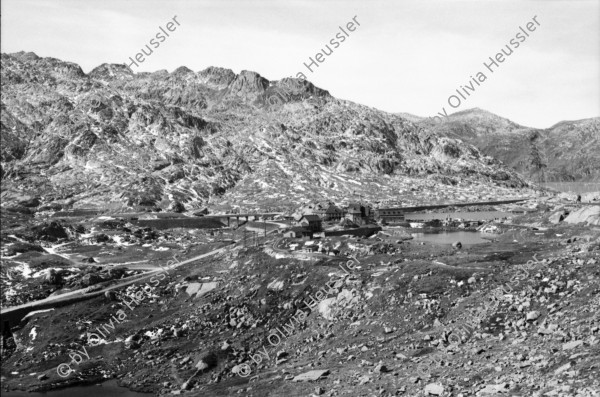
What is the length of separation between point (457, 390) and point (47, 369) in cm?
5622

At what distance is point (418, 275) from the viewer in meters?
64.9

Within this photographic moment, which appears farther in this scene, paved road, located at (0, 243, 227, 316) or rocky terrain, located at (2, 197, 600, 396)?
paved road, located at (0, 243, 227, 316)

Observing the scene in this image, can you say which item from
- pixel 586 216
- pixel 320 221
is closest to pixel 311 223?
pixel 320 221

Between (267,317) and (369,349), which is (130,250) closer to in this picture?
(267,317)

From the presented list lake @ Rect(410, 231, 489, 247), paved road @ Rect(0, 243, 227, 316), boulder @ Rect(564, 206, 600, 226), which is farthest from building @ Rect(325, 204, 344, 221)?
paved road @ Rect(0, 243, 227, 316)

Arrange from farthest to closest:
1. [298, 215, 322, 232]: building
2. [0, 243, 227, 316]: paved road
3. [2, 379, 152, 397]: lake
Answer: [298, 215, 322, 232]: building
[0, 243, 227, 316]: paved road
[2, 379, 152, 397]: lake

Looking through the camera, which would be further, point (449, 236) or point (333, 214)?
point (333, 214)

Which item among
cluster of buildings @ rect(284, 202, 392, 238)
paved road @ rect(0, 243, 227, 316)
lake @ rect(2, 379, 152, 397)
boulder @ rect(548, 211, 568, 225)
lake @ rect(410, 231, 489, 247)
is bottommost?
lake @ rect(2, 379, 152, 397)

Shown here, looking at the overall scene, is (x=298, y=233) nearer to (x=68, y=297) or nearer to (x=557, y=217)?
(x=68, y=297)

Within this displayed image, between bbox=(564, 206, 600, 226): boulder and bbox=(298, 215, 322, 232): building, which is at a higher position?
bbox=(564, 206, 600, 226): boulder

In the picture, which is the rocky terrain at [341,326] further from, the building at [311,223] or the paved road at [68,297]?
the building at [311,223]

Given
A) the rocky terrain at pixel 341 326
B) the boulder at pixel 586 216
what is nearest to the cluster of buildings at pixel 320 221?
the rocky terrain at pixel 341 326

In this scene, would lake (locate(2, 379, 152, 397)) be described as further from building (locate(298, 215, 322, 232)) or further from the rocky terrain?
building (locate(298, 215, 322, 232))

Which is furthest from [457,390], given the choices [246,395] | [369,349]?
[246,395]
